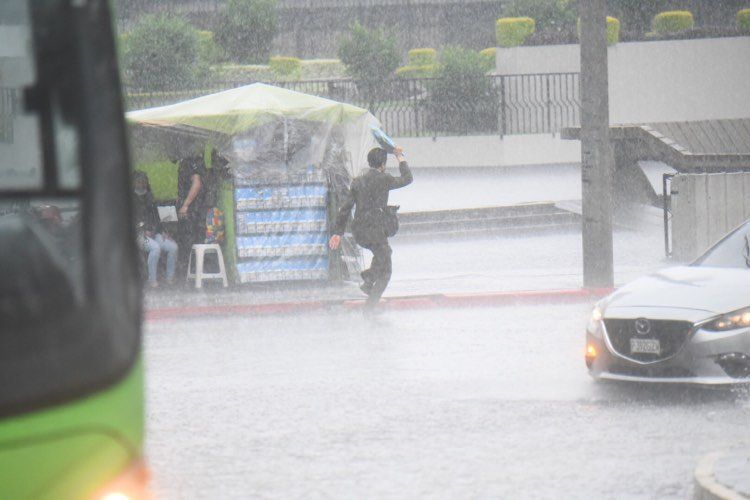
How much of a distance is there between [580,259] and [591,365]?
32.8 feet

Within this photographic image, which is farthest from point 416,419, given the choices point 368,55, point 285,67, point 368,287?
point 285,67

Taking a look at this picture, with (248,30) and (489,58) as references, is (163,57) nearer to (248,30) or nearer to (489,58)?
(248,30)

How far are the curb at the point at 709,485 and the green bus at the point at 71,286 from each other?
3786 mm

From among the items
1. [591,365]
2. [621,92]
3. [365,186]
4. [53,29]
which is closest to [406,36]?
[621,92]

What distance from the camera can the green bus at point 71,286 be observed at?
2.98 meters

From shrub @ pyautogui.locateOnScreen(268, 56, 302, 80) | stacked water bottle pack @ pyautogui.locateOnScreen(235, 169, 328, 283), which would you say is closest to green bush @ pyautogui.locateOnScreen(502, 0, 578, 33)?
shrub @ pyautogui.locateOnScreen(268, 56, 302, 80)

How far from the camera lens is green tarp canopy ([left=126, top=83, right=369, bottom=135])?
17.2 m

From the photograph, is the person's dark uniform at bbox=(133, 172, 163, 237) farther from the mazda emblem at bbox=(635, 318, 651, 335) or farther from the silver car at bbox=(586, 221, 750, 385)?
the mazda emblem at bbox=(635, 318, 651, 335)

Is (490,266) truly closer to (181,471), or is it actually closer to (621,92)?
(181,471)

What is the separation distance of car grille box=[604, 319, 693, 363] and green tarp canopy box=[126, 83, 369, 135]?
8.15 m

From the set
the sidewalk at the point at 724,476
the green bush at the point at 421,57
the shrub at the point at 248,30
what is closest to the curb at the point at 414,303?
the sidewalk at the point at 724,476

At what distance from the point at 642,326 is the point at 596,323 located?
44 centimetres

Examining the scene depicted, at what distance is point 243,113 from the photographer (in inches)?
680

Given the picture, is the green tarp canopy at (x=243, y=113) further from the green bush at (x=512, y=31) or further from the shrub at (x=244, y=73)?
the shrub at (x=244, y=73)
